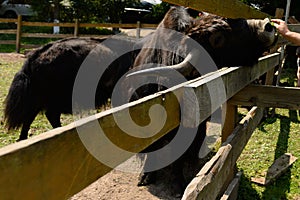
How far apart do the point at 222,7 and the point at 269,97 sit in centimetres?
103

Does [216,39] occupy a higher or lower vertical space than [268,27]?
lower

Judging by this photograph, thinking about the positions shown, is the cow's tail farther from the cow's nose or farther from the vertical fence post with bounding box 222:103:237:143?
the cow's nose

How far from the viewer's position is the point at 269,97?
331 centimetres

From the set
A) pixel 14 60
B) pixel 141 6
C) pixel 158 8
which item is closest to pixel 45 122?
pixel 14 60

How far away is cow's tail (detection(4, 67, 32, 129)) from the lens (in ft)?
15.9

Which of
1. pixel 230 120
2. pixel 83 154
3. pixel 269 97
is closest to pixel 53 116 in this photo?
pixel 230 120

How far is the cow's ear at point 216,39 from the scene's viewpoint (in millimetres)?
3238

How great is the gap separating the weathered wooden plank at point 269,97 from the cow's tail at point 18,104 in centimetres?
288

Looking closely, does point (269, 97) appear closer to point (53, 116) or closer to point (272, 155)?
point (272, 155)

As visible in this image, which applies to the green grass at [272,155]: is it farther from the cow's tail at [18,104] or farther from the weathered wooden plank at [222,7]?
the cow's tail at [18,104]

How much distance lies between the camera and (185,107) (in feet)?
6.16

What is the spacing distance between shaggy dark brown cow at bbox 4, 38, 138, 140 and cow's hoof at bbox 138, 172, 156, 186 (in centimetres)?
157

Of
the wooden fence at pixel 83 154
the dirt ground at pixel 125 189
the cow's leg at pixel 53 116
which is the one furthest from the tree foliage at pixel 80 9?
the wooden fence at pixel 83 154

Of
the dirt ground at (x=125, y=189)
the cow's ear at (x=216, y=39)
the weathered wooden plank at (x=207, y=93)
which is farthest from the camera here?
the dirt ground at (x=125, y=189)
